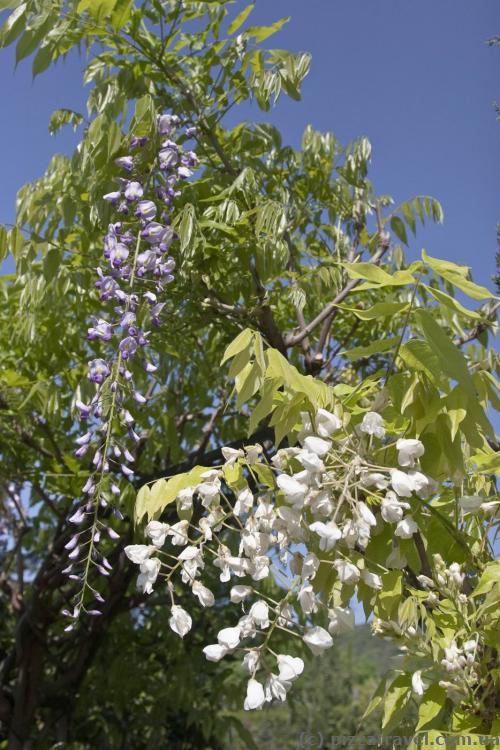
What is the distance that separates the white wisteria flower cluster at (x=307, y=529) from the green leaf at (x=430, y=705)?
61 mm

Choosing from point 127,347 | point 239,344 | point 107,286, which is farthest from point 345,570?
point 107,286

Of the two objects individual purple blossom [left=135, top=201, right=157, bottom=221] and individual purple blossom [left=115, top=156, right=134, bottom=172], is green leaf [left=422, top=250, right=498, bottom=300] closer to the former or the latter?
individual purple blossom [left=135, top=201, right=157, bottom=221]

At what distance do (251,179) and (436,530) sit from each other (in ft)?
4.46

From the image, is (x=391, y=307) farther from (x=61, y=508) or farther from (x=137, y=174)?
(x=61, y=508)

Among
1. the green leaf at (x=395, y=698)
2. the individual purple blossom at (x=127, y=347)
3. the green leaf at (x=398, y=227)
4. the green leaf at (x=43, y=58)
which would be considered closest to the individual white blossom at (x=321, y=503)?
the green leaf at (x=395, y=698)

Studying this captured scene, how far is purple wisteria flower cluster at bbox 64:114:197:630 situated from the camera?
5.89 feet

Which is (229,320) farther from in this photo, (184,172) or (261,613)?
(261,613)

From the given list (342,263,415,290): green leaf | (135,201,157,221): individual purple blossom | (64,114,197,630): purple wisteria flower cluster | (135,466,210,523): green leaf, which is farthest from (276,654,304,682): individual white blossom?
(135,201,157,221): individual purple blossom

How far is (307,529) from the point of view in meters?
1.12

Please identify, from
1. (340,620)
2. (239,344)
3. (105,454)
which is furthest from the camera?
(105,454)

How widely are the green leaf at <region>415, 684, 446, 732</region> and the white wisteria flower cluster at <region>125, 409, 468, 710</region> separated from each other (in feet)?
0.20

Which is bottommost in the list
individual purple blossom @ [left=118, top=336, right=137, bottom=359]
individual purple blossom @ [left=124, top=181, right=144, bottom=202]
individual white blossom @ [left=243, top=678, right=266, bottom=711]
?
individual white blossom @ [left=243, top=678, right=266, bottom=711]

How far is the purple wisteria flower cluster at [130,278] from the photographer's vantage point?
70.7 inches

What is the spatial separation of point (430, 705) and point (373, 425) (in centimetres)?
43
